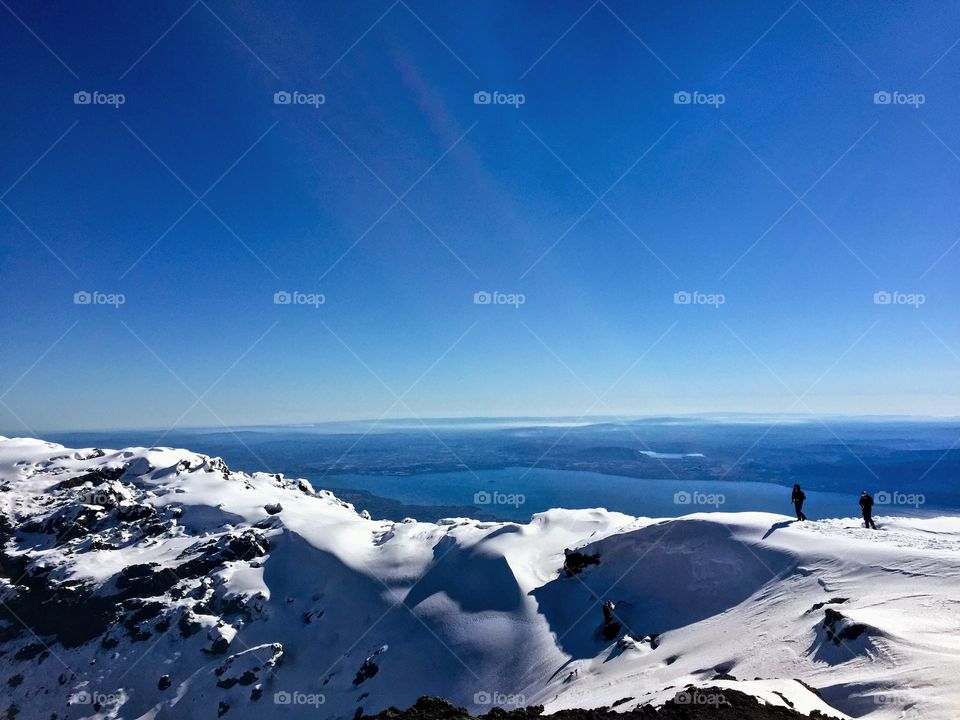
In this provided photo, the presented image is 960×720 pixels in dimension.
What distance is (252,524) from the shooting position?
167 ft

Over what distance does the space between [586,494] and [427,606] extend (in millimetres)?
124225

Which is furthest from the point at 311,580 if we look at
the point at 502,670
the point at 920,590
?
the point at 920,590

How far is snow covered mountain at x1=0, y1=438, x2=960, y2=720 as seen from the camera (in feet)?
45.1
